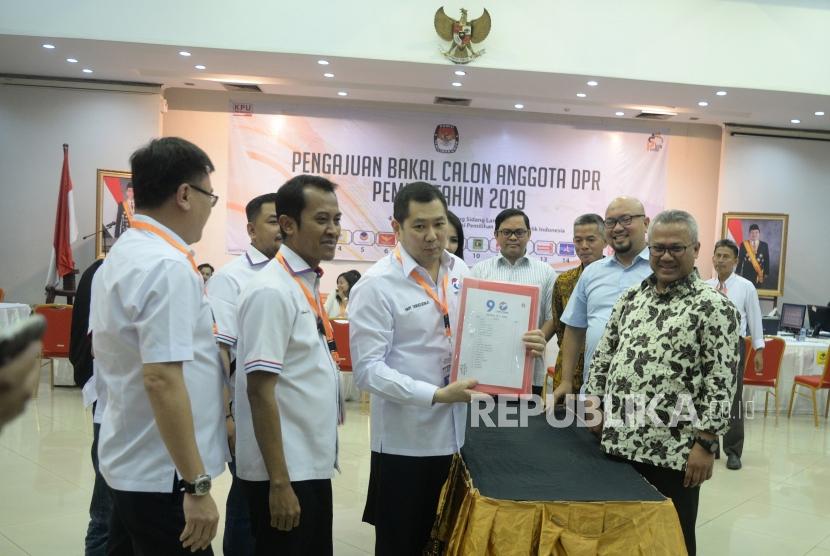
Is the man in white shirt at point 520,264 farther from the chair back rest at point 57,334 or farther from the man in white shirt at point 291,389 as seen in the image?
the chair back rest at point 57,334

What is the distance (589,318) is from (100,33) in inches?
241

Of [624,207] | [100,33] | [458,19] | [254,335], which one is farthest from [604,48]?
[254,335]

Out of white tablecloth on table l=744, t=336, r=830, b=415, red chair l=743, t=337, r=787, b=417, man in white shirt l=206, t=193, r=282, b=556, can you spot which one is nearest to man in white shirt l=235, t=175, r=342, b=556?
man in white shirt l=206, t=193, r=282, b=556

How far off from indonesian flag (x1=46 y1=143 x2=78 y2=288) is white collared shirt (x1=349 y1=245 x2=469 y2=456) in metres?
7.18

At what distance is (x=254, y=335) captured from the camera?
5.67ft

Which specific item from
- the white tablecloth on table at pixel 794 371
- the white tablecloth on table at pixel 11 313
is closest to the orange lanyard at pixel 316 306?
the white tablecloth on table at pixel 11 313

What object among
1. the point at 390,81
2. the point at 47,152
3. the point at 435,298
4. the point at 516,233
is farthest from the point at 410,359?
the point at 47,152

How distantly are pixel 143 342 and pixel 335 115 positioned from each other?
8.04 m

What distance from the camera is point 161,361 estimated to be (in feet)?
4.67

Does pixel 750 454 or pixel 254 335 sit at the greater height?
pixel 254 335

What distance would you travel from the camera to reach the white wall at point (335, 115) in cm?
909

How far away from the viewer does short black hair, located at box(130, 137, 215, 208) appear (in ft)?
5.15

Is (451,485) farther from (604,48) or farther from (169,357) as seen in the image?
(604,48)

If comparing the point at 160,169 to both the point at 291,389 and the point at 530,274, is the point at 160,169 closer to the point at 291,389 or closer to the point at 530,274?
the point at 291,389
